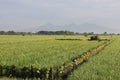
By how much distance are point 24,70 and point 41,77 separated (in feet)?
3.42

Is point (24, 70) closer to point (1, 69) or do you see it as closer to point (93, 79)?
point (1, 69)

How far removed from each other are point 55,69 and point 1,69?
260cm

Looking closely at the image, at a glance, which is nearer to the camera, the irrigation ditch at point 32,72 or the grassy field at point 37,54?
the irrigation ditch at point 32,72

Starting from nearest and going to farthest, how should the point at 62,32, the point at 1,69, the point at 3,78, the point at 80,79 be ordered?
the point at 80,79
the point at 3,78
the point at 1,69
the point at 62,32

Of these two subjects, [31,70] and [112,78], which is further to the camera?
[31,70]

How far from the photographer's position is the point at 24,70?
12914 millimetres

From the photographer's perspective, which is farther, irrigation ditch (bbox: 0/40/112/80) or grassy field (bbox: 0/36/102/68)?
grassy field (bbox: 0/36/102/68)

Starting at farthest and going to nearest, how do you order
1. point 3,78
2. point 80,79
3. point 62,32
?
point 62,32, point 3,78, point 80,79

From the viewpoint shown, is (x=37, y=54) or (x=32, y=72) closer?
(x=32, y=72)

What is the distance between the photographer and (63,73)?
42.2 feet

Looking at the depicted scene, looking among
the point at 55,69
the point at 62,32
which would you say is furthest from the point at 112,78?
the point at 62,32

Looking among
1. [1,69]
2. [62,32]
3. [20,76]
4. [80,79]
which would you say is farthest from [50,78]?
[62,32]

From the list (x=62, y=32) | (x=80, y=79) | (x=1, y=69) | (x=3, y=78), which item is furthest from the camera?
(x=62, y=32)

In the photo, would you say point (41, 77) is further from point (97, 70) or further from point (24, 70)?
point (97, 70)
